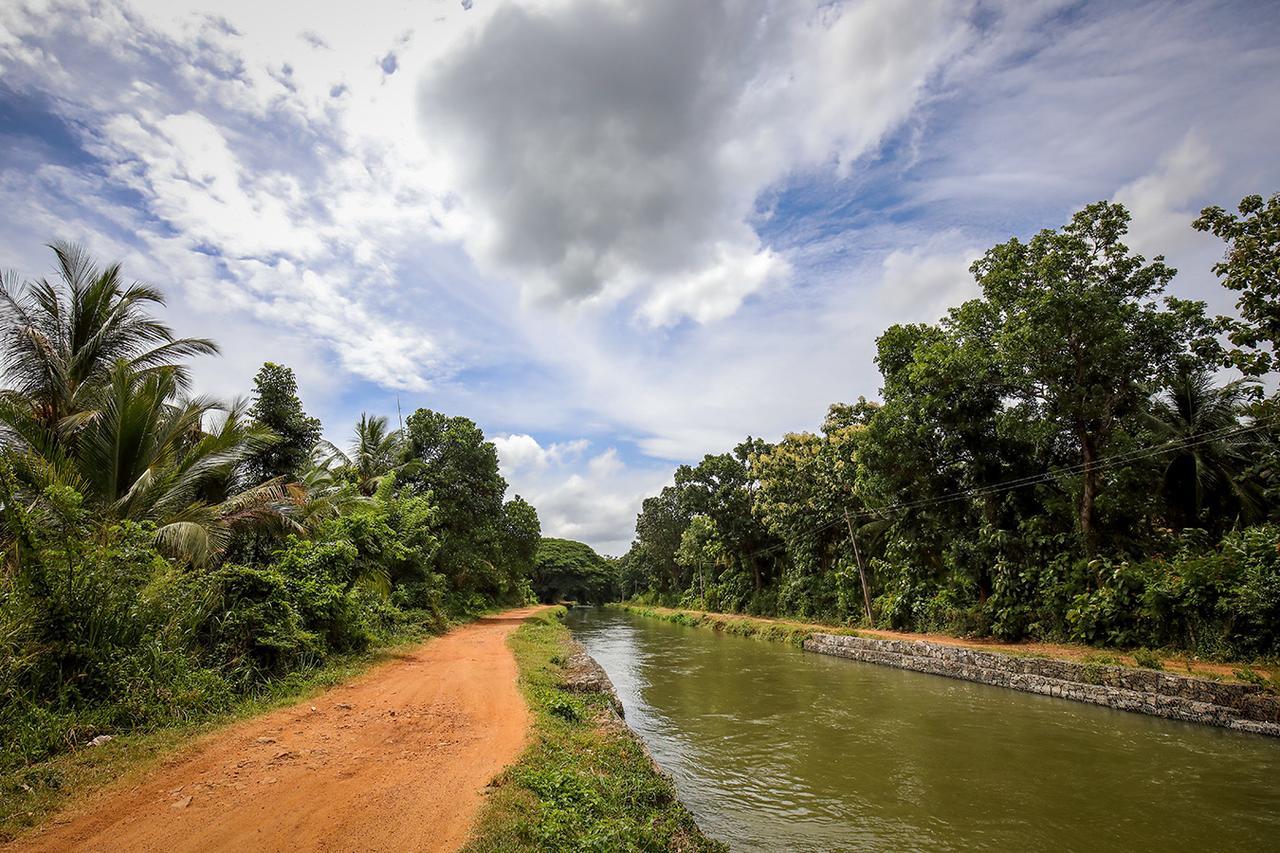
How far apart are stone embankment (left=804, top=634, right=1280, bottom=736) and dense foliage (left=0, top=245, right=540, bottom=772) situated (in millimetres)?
15198

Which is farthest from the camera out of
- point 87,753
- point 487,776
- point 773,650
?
point 773,650

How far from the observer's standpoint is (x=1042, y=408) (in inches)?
672

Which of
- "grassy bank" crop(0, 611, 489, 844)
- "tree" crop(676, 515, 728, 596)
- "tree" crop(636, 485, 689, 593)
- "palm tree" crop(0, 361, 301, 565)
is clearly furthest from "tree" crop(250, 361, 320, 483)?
"tree" crop(636, 485, 689, 593)

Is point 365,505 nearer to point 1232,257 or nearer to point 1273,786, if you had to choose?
point 1273,786

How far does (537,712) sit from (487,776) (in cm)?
269

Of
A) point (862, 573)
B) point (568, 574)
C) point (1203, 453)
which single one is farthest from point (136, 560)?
point (568, 574)

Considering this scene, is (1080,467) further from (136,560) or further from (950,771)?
(136,560)

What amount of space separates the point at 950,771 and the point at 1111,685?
22.0 feet

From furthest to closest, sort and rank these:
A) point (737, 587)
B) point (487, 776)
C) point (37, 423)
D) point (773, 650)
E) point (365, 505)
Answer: point (737, 587), point (773, 650), point (365, 505), point (37, 423), point (487, 776)

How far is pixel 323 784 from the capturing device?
209 inches

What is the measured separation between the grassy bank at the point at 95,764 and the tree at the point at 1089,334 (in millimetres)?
18727

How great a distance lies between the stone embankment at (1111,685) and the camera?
9.84 meters

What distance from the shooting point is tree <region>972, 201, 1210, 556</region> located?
15180 mm

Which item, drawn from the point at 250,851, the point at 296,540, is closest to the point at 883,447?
the point at 296,540
